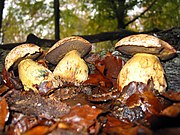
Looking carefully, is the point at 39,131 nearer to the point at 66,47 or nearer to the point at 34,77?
the point at 34,77

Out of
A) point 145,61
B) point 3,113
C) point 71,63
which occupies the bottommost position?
point 3,113

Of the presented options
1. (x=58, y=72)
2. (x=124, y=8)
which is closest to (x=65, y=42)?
(x=58, y=72)

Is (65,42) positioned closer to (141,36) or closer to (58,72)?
(58,72)

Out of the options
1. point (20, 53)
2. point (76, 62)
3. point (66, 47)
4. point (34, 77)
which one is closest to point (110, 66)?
point (76, 62)

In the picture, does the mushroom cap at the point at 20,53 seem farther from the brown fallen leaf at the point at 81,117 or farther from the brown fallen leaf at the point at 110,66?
the brown fallen leaf at the point at 81,117

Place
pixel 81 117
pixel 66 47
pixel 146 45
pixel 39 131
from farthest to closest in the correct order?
pixel 66 47
pixel 146 45
pixel 81 117
pixel 39 131

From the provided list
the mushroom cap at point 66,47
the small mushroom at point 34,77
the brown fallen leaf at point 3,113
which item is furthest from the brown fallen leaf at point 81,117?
the mushroom cap at point 66,47
